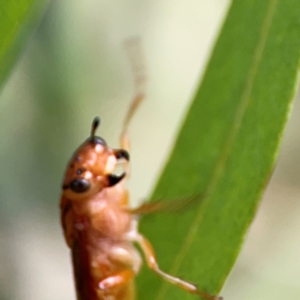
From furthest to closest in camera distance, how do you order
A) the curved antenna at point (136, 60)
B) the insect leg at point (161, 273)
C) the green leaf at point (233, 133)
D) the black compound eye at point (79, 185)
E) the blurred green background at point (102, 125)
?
the blurred green background at point (102, 125), the curved antenna at point (136, 60), the black compound eye at point (79, 185), the insect leg at point (161, 273), the green leaf at point (233, 133)

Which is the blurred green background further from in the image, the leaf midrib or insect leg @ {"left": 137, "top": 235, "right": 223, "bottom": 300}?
the leaf midrib

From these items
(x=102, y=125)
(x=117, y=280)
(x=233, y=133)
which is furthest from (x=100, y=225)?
(x=102, y=125)

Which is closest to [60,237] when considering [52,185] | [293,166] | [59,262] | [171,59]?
[59,262]

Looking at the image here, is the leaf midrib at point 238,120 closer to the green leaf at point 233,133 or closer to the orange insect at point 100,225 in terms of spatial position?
the green leaf at point 233,133

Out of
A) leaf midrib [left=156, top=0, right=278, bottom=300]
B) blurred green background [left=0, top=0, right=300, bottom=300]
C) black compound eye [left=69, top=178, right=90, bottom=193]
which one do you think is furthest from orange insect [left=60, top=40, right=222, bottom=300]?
blurred green background [left=0, top=0, right=300, bottom=300]

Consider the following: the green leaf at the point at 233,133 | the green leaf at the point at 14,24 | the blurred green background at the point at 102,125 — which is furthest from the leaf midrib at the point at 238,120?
the blurred green background at the point at 102,125
